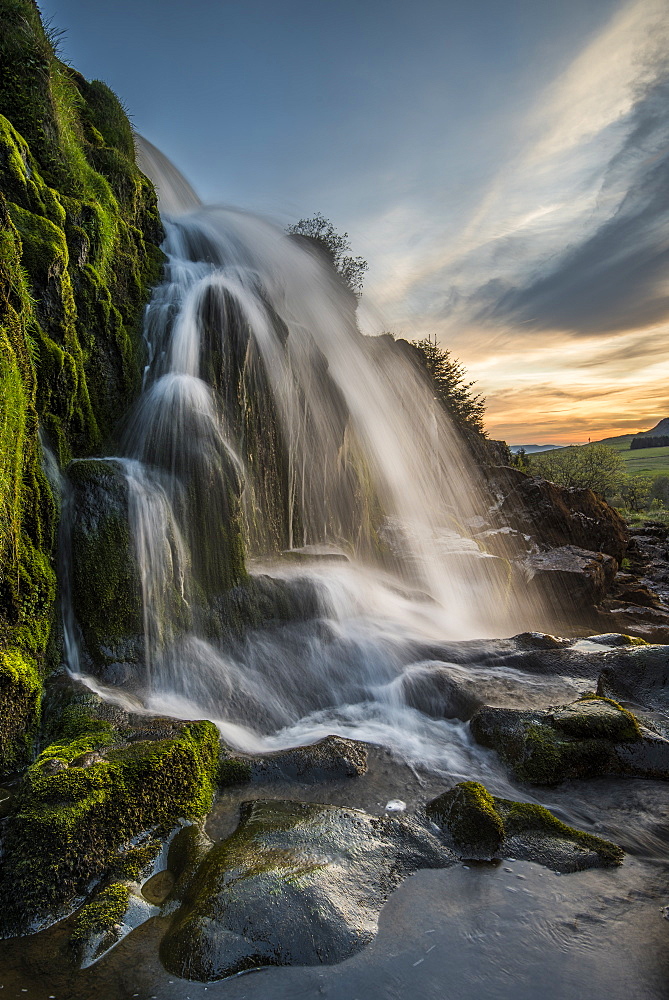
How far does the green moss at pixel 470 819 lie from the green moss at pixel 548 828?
16cm

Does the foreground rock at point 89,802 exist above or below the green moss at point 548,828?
above

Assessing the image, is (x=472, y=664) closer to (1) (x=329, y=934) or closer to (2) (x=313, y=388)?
(1) (x=329, y=934)

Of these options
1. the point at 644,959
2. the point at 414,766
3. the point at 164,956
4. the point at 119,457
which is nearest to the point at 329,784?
the point at 414,766

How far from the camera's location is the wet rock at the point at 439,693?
709 centimetres

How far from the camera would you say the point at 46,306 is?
24.6 feet

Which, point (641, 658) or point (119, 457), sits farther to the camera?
point (119, 457)

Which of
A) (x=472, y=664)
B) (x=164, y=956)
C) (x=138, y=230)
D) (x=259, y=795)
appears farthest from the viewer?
(x=138, y=230)

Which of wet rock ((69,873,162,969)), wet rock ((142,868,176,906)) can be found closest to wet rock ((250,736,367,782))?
wet rock ((142,868,176,906))

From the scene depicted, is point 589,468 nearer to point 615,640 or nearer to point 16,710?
point 615,640

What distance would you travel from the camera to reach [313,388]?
14.2m

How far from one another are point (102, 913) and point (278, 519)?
9083mm

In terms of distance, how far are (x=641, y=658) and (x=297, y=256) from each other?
61.6ft

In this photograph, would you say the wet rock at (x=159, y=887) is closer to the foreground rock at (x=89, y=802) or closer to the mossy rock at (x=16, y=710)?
the foreground rock at (x=89, y=802)

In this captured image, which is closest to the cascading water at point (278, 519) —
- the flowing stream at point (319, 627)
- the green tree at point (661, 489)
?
the flowing stream at point (319, 627)
